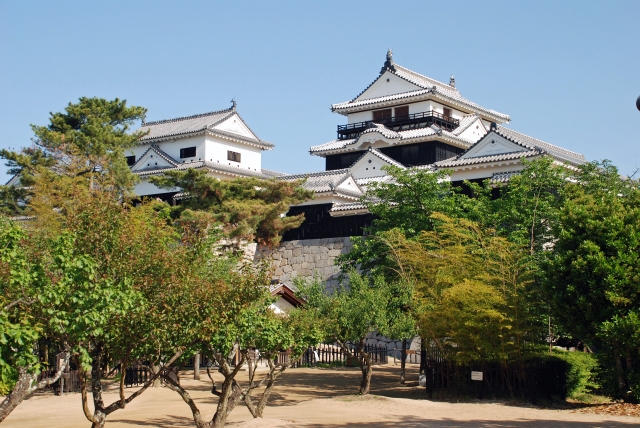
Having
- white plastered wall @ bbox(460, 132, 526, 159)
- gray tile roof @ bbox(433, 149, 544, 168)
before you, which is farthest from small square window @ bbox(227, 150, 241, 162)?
white plastered wall @ bbox(460, 132, 526, 159)

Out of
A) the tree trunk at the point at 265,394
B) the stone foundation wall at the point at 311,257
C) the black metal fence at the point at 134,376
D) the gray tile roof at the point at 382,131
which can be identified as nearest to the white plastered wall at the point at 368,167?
the gray tile roof at the point at 382,131

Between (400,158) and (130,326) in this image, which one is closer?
Result: (130,326)

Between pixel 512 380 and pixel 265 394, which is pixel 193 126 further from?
pixel 265 394

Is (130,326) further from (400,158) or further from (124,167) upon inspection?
(400,158)

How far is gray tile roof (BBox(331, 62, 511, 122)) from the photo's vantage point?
4347 centimetres

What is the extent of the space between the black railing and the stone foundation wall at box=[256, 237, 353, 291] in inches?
420

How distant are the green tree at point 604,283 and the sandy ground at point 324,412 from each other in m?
1.61

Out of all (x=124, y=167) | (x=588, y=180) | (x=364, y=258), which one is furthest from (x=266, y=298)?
(x=124, y=167)

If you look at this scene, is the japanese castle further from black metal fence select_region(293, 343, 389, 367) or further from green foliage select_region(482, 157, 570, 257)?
green foliage select_region(482, 157, 570, 257)

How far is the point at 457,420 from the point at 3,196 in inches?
957

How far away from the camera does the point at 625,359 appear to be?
59.4ft

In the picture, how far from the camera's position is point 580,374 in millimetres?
20281

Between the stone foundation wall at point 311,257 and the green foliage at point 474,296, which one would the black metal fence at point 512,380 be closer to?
the green foliage at point 474,296

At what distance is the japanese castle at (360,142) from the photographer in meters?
35.4
